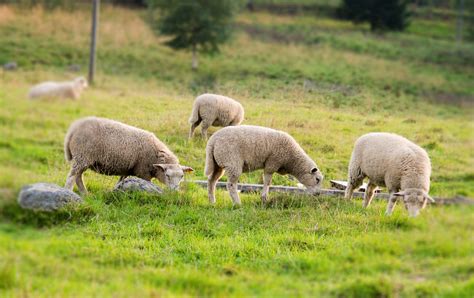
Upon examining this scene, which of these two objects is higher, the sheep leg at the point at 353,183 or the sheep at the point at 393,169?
the sheep at the point at 393,169

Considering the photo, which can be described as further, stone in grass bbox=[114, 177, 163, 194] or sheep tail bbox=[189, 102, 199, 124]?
sheep tail bbox=[189, 102, 199, 124]

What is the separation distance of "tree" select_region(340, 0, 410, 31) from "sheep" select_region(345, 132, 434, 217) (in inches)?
1577

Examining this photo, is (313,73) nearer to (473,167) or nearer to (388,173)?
(473,167)

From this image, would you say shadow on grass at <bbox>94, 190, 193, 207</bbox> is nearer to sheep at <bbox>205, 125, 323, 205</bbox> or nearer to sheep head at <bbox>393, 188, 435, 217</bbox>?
sheep at <bbox>205, 125, 323, 205</bbox>

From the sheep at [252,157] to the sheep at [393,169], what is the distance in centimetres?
87

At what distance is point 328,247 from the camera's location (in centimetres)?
748

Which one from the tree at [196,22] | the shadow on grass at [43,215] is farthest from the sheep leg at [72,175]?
the tree at [196,22]

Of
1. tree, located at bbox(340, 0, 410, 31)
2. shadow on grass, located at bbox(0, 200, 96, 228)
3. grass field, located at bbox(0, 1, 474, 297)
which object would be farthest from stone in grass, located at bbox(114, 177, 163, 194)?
tree, located at bbox(340, 0, 410, 31)

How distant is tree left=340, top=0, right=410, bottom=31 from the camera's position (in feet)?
158

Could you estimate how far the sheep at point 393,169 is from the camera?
28.4ft

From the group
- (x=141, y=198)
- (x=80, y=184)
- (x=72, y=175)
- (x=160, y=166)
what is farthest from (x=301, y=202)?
(x=72, y=175)

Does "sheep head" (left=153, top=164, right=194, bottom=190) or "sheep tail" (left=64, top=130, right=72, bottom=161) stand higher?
"sheep tail" (left=64, top=130, right=72, bottom=161)

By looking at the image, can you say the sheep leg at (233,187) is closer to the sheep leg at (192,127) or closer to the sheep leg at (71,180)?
the sheep leg at (71,180)

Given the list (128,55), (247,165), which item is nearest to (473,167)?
(247,165)
